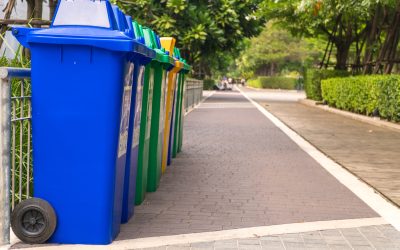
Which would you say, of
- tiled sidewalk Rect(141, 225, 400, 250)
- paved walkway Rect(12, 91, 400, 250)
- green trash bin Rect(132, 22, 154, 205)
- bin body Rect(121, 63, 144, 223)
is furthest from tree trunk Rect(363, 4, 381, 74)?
bin body Rect(121, 63, 144, 223)

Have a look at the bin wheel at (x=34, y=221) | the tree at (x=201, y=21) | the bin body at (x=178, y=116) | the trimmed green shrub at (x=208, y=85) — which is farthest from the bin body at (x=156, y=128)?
the trimmed green shrub at (x=208, y=85)

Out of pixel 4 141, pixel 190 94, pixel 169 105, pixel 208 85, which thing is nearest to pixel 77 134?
pixel 4 141

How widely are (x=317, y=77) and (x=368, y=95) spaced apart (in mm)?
11159

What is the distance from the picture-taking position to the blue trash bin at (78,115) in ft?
14.4

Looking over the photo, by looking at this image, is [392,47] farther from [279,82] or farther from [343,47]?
[279,82]

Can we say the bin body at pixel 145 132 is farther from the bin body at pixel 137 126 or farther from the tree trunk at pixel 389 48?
the tree trunk at pixel 389 48

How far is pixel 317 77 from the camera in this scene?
29953 mm

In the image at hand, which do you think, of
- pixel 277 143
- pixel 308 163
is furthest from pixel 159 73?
pixel 277 143

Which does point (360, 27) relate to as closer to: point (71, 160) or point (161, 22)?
point (161, 22)

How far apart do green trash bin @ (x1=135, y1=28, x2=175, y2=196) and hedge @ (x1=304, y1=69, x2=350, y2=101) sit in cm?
2217

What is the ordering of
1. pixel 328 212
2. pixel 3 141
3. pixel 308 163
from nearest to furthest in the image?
pixel 3 141 → pixel 328 212 → pixel 308 163

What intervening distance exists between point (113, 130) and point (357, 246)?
2.16 meters

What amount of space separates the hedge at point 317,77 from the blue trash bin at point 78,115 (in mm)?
24742

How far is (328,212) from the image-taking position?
5.97 m
